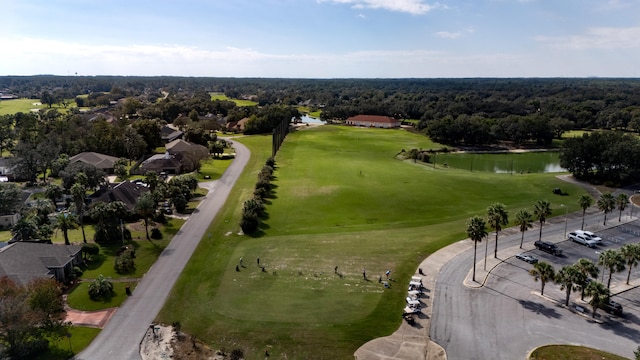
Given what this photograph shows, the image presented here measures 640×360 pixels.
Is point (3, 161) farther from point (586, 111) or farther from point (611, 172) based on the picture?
point (586, 111)

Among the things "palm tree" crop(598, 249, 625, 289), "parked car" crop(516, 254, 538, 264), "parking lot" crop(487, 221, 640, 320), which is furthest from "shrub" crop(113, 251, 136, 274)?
"palm tree" crop(598, 249, 625, 289)

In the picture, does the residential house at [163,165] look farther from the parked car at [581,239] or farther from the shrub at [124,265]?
the parked car at [581,239]

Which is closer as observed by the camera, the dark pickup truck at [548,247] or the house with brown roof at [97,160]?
the dark pickup truck at [548,247]

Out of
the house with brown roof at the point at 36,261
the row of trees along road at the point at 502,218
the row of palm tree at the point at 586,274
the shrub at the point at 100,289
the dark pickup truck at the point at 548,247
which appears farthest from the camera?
the dark pickup truck at the point at 548,247

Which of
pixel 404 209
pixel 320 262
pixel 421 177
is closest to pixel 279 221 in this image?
pixel 320 262

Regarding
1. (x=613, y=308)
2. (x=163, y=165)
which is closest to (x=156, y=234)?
(x=163, y=165)

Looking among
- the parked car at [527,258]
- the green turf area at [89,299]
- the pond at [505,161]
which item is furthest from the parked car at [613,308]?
the pond at [505,161]

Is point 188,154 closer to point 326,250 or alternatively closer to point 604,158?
point 326,250
